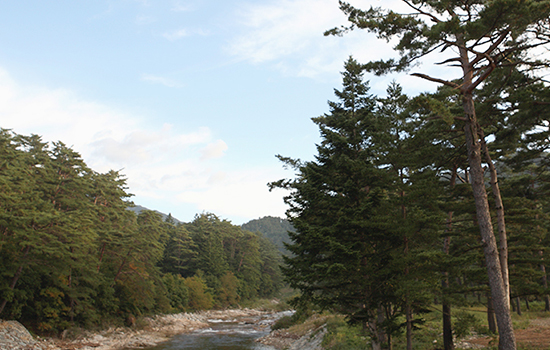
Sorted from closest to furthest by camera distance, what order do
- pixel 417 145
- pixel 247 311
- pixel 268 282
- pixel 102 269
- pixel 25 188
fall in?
pixel 417 145 → pixel 25 188 → pixel 102 269 → pixel 247 311 → pixel 268 282

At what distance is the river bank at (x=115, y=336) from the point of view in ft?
67.7

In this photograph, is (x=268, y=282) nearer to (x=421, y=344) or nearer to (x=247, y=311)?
(x=247, y=311)

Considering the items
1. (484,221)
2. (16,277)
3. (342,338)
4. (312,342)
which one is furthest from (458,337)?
(16,277)

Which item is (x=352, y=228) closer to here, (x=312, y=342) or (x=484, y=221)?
(x=484, y=221)

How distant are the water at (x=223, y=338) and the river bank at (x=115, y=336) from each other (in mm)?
1494

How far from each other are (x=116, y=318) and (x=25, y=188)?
15174mm

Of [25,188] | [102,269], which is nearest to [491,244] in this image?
[25,188]

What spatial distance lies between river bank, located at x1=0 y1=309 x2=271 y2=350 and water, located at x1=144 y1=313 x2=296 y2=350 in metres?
1.49

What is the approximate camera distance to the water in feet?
89.0

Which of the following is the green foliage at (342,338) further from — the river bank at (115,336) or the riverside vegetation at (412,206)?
the river bank at (115,336)

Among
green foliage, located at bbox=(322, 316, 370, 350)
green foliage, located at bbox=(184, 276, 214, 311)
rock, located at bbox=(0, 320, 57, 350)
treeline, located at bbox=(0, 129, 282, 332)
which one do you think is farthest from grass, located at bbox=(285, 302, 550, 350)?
green foliage, located at bbox=(184, 276, 214, 311)

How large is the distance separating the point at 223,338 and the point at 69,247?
15980mm

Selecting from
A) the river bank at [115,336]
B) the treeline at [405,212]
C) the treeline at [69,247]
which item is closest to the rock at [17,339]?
the river bank at [115,336]

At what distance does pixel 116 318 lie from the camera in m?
31.0
